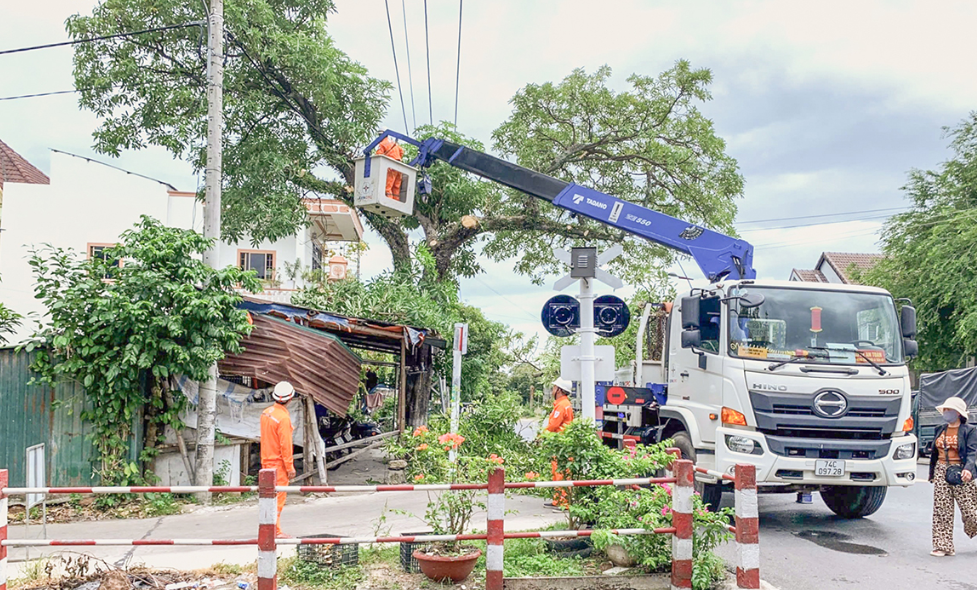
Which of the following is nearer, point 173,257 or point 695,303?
point 695,303

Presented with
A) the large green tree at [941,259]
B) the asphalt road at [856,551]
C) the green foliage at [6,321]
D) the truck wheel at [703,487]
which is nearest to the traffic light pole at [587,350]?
the truck wheel at [703,487]

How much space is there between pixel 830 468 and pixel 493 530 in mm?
4332

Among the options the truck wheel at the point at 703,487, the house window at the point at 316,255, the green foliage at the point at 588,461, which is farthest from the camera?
the house window at the point at 316,255

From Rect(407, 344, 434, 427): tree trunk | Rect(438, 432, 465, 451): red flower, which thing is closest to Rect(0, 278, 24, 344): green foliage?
Rect(438, 432, 465, 451): red flower

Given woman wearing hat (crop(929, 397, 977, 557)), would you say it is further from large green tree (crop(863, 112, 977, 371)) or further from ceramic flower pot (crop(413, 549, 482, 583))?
large green tree (crop(863, 112, 977, 371))

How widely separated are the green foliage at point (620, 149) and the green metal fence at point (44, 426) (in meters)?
10.5

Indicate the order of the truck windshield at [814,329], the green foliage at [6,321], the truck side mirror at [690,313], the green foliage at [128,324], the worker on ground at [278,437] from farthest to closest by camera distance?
the green foliage at [6,321] → the green foliage at [128,324] → the truck side mirror at [690,313] → the truck windshield at [814,329] → the worker on ground at [278,437]

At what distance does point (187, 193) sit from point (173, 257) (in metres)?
17.3

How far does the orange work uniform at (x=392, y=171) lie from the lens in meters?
13.3

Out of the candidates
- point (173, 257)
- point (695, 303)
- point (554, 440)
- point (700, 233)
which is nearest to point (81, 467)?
point (173, 257)

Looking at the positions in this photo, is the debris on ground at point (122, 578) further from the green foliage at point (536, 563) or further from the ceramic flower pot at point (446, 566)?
the green foliage at point (536, 563)

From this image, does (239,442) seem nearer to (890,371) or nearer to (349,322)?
(349,322)

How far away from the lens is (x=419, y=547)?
21.3 feet

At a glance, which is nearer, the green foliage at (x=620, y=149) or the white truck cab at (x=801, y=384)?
the white truck cab at (x=801, y=384)
